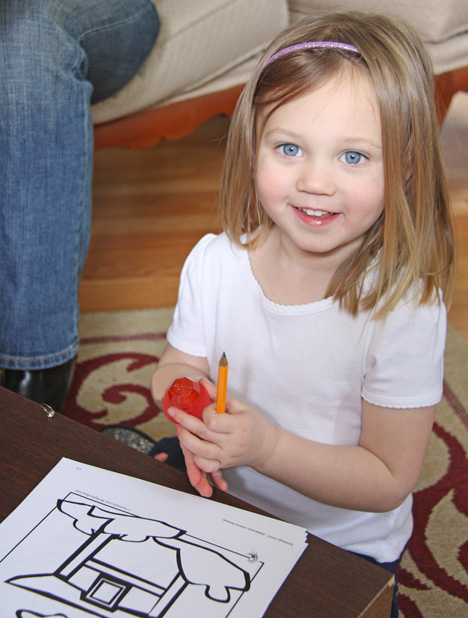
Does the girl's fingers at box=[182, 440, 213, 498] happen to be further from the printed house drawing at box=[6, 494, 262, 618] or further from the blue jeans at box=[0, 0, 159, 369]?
the blue jeans at box=[0, 0, 159, 369]

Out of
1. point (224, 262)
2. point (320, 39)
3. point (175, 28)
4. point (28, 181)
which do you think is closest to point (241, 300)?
point (224, 262)

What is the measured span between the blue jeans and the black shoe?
0.01 m

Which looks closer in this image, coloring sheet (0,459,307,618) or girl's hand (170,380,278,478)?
coloring sheet (0,459,307,618)

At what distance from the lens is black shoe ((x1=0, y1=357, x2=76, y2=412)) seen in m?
1.05

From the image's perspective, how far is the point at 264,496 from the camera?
2.61 feet

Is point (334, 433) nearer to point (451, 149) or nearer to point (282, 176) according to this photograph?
point (282, 176)

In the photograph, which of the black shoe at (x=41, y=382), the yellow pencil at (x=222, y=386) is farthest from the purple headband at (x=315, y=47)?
the black shoe at (x=41, y=382)

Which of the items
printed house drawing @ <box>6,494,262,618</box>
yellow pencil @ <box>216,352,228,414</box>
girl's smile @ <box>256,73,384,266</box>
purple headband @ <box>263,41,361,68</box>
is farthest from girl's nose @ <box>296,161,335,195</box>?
printed house drawing @ <box>6,494,262,618</box>

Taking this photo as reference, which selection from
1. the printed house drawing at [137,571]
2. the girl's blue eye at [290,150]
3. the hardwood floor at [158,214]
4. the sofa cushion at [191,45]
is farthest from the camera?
the hardwood floor at [158,214]

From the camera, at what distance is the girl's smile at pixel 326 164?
64 centimetres

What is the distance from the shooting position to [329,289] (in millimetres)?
744

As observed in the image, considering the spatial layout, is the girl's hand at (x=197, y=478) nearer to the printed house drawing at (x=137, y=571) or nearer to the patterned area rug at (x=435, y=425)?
the printed house drawing at (x=137, y=571)

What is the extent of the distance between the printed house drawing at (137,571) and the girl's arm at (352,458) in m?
0.09

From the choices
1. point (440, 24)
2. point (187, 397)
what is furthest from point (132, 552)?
point (440, 24)
